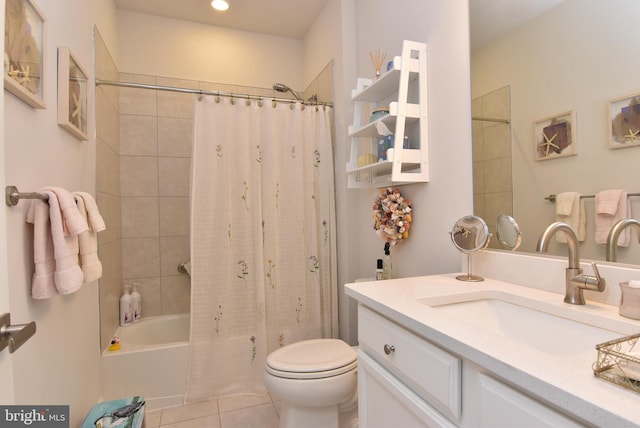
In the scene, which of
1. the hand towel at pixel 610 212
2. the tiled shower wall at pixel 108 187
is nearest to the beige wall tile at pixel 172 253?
the tiled shower wall at pixel 108 187

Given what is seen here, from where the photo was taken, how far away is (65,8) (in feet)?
4.56

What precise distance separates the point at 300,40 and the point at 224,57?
705 millimetres

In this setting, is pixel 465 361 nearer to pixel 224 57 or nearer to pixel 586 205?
pixel 586 205

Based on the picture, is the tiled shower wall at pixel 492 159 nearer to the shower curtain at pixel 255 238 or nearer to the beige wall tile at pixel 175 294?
the shower curtain at pixel 255 238

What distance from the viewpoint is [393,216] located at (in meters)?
1.54

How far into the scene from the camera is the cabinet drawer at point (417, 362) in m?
0.66

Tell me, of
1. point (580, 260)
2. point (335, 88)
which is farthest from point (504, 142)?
point (335, 88)

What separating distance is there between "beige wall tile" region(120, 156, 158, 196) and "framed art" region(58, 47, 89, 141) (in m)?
0.83

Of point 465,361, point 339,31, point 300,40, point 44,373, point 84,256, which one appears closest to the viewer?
point 465,361

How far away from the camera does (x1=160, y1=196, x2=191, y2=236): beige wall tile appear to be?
250 centimetres

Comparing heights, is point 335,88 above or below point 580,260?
above

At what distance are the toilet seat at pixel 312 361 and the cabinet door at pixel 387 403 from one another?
1.26 feet

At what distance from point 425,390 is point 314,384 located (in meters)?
0.78

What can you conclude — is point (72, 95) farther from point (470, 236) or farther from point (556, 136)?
point (556, 136)
